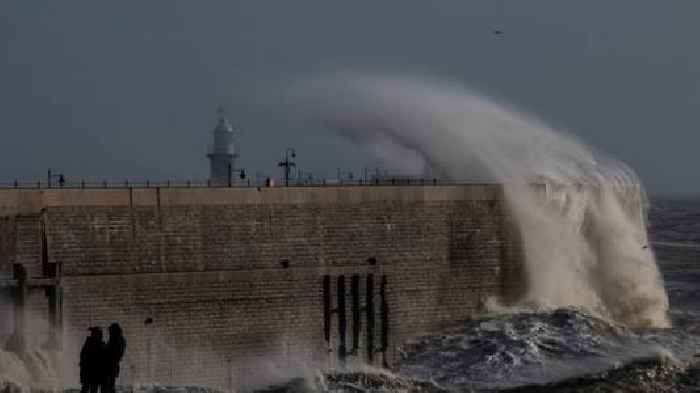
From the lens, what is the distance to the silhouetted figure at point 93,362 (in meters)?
15.0

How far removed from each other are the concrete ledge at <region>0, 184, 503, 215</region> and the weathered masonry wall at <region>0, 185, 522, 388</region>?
2 centimetres

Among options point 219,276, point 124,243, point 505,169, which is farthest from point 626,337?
point 124,243

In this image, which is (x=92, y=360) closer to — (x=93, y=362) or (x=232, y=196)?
(x=93, y=362)

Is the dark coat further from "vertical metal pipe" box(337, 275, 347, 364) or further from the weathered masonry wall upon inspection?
"vertical metal pipe" box(337, 275, 347, 364)

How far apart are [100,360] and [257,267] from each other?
9102mm

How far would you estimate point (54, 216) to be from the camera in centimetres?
2211

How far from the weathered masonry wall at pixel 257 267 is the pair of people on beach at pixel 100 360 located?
6413mm

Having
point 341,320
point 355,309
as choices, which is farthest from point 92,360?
point 355,309

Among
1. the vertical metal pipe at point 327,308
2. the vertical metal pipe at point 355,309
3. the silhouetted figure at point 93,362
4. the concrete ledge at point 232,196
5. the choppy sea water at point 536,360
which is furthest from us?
the vertical metal pipe at point 355,309

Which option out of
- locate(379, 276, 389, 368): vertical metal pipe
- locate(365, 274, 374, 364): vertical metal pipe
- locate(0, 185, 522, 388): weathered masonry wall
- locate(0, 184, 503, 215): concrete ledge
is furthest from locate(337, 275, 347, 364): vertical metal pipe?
locate(0, 184, 503, 215): concrete ledge

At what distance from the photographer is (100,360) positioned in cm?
1510

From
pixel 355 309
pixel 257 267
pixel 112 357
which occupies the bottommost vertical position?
pixel 355 309

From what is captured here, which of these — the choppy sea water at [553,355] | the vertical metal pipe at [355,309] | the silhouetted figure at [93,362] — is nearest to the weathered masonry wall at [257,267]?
the vertical metal pipe at [355,309]

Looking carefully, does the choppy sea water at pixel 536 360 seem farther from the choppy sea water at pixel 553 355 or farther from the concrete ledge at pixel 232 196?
the concrete ledge at pixel 232 196
